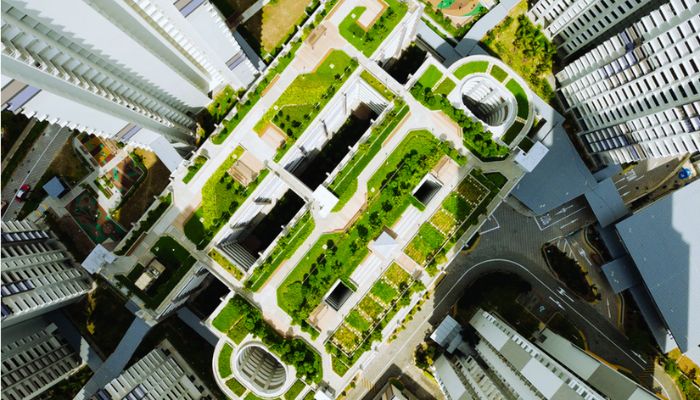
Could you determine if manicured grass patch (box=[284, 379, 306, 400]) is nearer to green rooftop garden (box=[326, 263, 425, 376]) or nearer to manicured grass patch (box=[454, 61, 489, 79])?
green rooftop garden (box=[326, 263, 425, 376])

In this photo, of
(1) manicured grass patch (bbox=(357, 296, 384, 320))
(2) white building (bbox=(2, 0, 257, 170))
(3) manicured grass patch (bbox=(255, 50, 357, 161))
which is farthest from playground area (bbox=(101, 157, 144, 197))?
(1) manicured grass patch (bbox=(357, 296, 384, 320))

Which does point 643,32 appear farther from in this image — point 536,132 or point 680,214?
point 680,214

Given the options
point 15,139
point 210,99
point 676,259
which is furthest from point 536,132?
point 15,139

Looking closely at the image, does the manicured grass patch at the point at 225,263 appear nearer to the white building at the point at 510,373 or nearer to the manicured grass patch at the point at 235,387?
the manicured grass patch at the point at 235,387

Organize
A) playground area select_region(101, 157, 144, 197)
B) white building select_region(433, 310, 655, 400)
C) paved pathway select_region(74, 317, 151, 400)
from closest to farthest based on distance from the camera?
white building select_region(433, 310, 655, 400) → paved pathway select_region(74, 317, 151, 400) → playground area select_region(101, 157, 144, 197)

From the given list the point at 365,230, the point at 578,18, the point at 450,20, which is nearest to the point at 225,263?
the point at 365,230

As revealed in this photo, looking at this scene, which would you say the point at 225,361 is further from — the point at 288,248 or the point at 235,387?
the point at 288,248

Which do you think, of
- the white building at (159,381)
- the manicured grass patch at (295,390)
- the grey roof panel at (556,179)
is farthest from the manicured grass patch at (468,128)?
the white building at (159,381)

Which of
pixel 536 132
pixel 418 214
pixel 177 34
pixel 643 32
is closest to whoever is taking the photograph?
pixel 177 34
